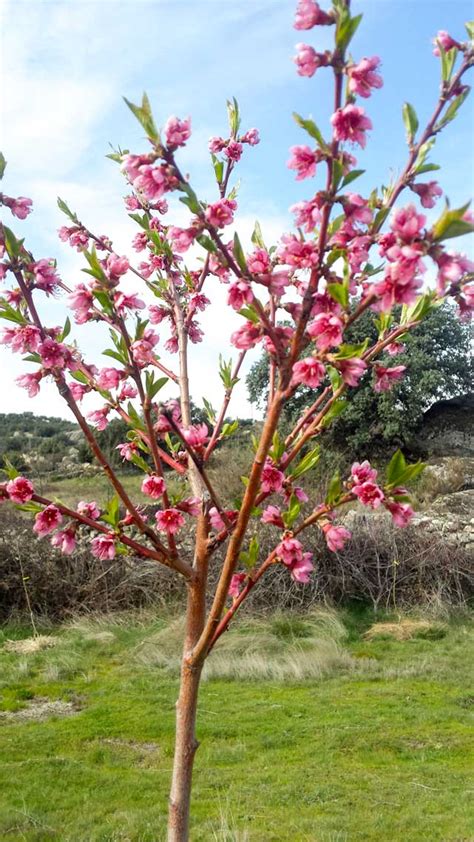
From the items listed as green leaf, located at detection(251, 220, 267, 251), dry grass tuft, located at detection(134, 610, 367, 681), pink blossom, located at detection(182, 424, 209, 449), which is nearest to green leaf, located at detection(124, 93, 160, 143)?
green leaf, located at detection(251, 220, 267, 251)

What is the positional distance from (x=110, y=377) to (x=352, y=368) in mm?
582


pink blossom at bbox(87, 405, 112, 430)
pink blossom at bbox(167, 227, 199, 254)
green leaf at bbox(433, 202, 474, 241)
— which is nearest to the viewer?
green leaf at bbox(433, 202, 474, 241)

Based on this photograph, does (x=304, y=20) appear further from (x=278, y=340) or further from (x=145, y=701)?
(x=145, y=701)

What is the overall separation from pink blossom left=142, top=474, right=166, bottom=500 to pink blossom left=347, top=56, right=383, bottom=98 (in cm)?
84

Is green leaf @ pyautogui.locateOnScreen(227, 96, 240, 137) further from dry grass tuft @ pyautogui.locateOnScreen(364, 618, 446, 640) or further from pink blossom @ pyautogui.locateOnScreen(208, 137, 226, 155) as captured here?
dry grass tuft @ pyautogui.locateOnScreen(364, 618, 446, 640)

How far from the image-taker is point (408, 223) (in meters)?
1.02

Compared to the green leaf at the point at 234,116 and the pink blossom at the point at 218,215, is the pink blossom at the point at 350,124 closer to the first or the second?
the pink blossom at the point at 218,215

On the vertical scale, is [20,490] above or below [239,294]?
below

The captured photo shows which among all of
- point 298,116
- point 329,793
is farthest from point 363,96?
point 329,793

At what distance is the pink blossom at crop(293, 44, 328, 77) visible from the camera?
1.15 m

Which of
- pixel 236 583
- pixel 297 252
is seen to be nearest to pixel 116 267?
pixel 297 252

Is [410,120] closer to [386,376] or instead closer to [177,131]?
[177,131]

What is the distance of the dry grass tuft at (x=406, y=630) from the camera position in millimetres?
8164

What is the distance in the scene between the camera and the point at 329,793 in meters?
3.98
